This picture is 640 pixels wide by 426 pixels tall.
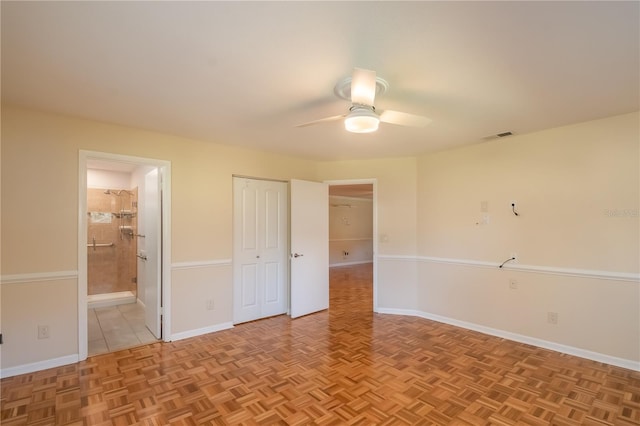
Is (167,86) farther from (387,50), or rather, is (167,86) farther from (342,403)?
(342,403)

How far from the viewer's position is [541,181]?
3.50m

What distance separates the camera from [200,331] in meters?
3.87

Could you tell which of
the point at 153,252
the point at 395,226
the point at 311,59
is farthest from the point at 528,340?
the point at 153,252

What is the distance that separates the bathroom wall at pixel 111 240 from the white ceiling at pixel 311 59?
3.21 m

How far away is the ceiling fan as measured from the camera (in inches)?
70.8

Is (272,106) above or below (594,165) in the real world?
above

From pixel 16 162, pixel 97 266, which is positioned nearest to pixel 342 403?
pixel 16 162

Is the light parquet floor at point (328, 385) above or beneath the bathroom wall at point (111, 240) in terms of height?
beneath

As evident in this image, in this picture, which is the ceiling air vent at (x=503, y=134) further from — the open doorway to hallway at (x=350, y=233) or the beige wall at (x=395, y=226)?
the open doorway to hallway at (x=350, y=233)

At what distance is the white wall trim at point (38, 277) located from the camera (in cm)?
→ 280

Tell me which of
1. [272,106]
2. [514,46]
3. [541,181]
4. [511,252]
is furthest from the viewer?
[511,252]

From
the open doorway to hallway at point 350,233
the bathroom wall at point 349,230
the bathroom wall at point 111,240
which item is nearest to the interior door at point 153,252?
the bathroom wall at point 111,240

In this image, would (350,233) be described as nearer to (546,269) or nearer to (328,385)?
(546,269)

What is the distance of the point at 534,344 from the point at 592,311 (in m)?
0.68
